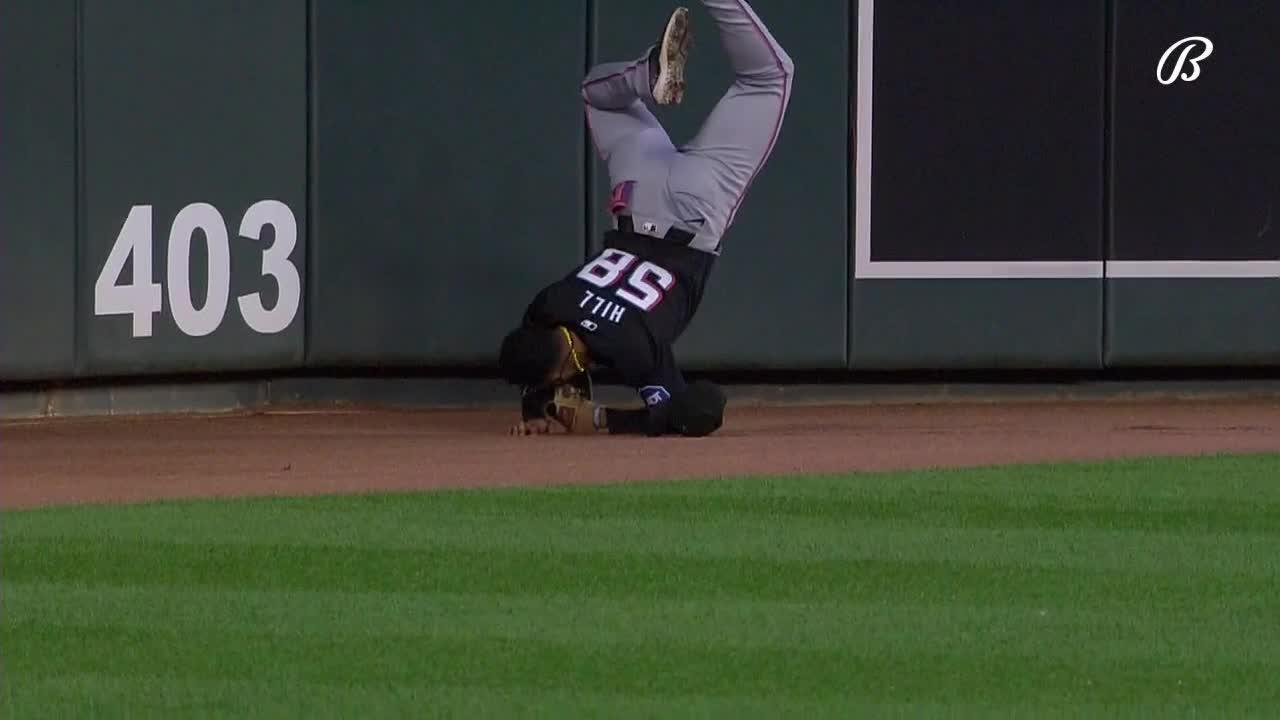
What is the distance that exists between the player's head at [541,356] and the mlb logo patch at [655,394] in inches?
10.6

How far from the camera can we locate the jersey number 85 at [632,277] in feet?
31.0

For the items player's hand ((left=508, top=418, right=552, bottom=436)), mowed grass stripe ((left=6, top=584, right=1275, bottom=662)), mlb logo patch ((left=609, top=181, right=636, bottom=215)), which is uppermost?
mlb logo patch ((left=609, top=181, right=636, bottom=215))

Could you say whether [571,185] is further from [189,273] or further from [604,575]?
[604,575]

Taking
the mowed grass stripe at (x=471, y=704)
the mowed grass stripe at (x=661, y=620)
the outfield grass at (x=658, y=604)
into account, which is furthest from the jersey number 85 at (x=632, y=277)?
the mowed grass stripe at (x=471, y=704)

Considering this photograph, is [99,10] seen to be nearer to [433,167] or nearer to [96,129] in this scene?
[96,129]

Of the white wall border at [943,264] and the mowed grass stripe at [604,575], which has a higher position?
the white wall border at [943,264]

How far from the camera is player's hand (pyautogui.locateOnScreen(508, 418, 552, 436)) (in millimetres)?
9617

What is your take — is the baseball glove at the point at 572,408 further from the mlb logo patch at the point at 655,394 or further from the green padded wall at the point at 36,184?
the green padded wall at the point at 36,184

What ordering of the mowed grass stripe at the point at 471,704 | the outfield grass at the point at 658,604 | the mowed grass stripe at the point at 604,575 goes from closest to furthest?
the mowed grass stripe at the point at 471,704 → the outfield grass at the point at 658,604 → the mowed grass stripe at the point at 604,575

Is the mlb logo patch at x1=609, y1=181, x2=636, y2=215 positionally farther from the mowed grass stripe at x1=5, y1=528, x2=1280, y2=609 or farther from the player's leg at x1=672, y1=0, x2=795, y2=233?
the mowed grass stripe at x1=5, y1=528, x2=1280, y2=609

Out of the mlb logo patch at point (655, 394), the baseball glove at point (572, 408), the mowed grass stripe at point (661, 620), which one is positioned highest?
the mlb logo patch at point (655, 394)

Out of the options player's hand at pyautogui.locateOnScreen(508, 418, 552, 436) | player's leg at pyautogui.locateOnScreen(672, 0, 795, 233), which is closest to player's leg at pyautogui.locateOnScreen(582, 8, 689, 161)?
player's leg at pyautogui.locateOnScreen(672, 0, 795, 233)

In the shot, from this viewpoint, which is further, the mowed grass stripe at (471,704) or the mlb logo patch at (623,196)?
the mlb logo patch at (623,196)

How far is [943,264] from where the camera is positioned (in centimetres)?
1162
